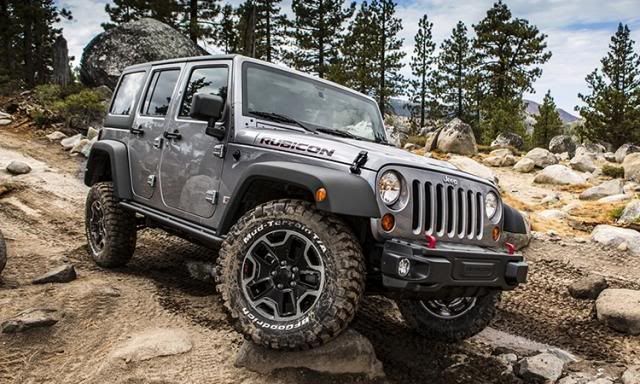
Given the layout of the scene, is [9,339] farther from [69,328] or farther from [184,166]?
[184,166]

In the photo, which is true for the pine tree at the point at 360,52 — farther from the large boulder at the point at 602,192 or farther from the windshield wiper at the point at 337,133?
the windshield wiper at the point at 337,133

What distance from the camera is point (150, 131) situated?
5.05 m

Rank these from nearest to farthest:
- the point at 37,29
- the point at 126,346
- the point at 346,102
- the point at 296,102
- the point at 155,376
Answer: the point at 155,376, the point at 126,346, the point at 296,102, the point at 346,102, the point at 37,29

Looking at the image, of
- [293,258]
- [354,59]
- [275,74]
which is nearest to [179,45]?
[354,59]

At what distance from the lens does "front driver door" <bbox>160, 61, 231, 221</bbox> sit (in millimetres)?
4125

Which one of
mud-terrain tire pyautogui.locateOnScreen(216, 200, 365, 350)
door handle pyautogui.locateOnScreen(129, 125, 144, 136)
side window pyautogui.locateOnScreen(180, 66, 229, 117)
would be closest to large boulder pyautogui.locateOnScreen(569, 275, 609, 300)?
mud-terrain tire pyautogui.locateOnScreen(216, 200, 365, 350)

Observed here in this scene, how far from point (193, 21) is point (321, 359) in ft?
78.6

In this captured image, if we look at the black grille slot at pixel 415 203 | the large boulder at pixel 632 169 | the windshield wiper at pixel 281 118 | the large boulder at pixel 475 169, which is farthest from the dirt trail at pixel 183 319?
the large boulder at pixel 632 169

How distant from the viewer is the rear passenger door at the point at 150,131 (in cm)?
491

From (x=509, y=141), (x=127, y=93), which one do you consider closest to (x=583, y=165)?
(x=509, y=141)

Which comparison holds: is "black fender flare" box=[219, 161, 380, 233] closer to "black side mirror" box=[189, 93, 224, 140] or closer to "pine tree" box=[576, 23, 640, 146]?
"black side mirror" box=[189, 93, 224, 140]

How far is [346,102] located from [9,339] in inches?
131

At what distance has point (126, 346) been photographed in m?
3.62

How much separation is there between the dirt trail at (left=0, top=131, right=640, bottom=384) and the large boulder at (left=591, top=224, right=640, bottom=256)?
0.25 meters
